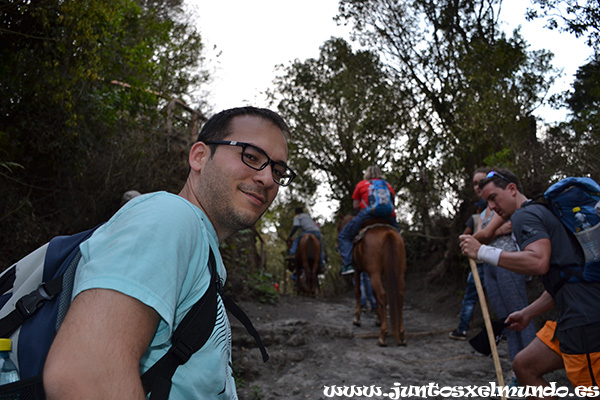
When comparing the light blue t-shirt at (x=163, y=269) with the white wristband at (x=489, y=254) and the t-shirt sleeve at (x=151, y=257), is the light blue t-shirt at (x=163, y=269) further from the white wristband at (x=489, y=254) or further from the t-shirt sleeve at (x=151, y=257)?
the white wristband at (x=489, y=254)

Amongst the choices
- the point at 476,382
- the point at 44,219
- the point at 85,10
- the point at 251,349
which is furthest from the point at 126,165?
the point at 476,382

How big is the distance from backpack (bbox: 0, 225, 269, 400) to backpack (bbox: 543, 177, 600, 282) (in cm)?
281

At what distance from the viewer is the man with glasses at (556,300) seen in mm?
3186

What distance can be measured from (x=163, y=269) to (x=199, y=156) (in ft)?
2.66

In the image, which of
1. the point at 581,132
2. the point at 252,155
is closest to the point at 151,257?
the point at 252,155

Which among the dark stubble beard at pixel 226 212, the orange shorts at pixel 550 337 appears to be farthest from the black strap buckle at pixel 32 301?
the orange shorts at pixel 550 337

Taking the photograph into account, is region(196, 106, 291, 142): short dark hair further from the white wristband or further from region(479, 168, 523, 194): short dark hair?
region(479, 168, 523, 194): short dark hair

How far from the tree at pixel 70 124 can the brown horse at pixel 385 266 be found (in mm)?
3668

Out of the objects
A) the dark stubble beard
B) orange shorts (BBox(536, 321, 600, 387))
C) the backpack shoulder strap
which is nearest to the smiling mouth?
the dark stubble beard

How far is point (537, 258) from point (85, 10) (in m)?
5.19

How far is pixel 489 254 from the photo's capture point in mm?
4098

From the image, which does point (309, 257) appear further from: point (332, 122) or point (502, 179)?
point (502, 179)

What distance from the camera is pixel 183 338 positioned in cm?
126

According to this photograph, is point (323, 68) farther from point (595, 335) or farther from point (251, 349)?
point (595, 335)
